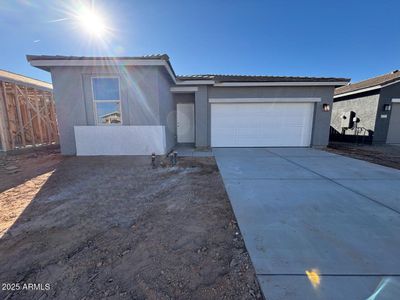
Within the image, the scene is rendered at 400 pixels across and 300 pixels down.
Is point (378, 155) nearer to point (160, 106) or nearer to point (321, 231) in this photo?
point (321, 231)

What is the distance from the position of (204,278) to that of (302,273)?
2.96 ft

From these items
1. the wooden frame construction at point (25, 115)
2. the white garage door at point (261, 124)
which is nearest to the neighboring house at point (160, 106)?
the white garage door at point (261, 124)

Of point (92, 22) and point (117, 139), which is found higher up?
point (92, 22)

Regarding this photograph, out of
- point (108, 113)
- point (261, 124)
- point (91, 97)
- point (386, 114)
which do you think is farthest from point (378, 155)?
point (91, 97)

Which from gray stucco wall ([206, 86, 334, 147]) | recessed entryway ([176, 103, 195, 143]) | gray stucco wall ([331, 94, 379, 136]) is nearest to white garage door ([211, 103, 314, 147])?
gray stucco wall ([206, 86, 334, 147])

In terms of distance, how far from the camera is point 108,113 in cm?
660

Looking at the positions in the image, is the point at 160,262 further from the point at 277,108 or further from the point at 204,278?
the point at 277,108

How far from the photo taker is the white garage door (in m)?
8.55

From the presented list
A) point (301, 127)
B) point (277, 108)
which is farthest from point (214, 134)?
point (301, 127)

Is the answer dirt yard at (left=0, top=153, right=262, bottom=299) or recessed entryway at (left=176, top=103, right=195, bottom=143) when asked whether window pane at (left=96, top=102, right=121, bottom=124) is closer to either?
dirt yard at (left=0, top=153, right=262, bottom=299)

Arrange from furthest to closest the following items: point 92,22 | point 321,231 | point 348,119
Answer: point 348,119
point 92,22
point 321,231

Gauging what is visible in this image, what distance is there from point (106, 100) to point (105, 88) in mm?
425

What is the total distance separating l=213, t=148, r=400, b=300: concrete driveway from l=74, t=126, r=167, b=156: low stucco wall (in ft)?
10.8

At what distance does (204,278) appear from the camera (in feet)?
5.27
